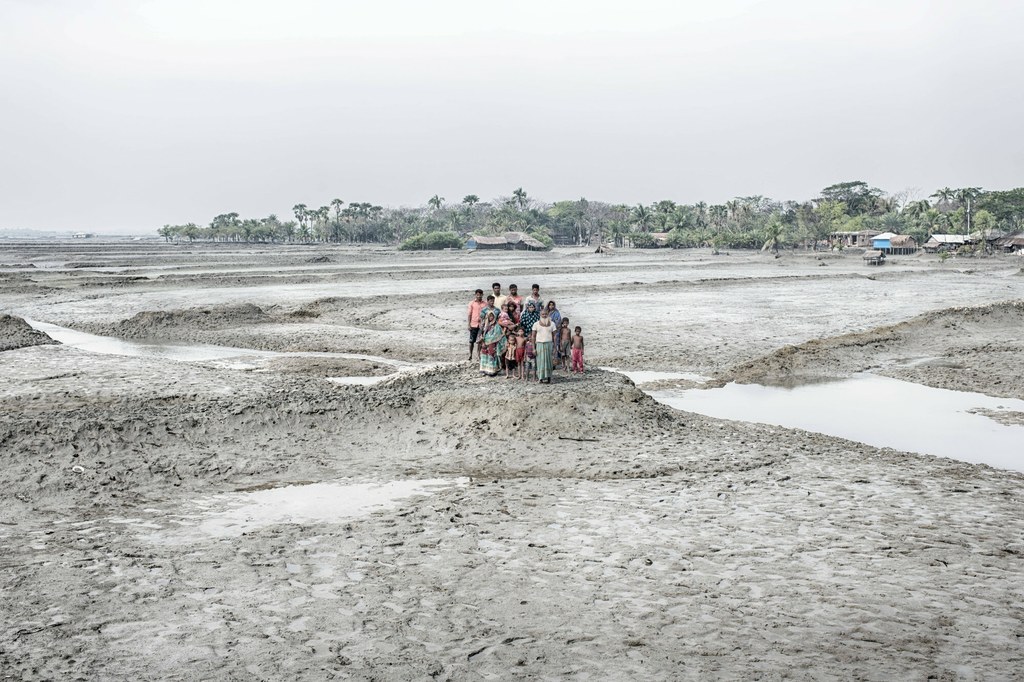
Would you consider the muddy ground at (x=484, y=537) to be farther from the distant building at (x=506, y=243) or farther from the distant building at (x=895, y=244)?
the distant building at (x=506, y=243)

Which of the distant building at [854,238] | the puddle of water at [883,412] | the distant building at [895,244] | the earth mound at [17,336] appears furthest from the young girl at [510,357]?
the distant building at [854,238]

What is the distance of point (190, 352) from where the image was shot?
2048 centimetres

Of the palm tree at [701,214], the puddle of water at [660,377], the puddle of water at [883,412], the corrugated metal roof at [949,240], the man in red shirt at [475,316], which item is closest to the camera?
the puddle of water at [883,412]

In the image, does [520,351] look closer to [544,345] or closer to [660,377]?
[544,345]

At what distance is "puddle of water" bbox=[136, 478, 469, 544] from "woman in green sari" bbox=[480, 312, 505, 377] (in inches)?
130

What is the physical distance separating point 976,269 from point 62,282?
2004 inches

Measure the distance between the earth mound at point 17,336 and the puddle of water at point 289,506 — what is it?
36.9 feet

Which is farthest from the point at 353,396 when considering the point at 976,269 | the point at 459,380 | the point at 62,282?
the point at 976,269

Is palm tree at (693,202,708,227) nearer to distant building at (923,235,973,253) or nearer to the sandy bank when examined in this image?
distant building at (923,235,973,253)

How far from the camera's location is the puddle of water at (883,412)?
37.7 ft

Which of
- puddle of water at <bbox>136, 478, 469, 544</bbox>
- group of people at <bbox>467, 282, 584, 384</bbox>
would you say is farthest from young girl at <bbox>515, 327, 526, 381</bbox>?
puddle of water at <bbox>136, 478, 469, 544</bbox>

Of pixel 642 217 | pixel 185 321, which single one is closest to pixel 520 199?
pixel 642 217

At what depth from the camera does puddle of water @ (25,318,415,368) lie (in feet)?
60.6

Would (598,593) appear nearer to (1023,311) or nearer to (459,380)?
(459,380)
